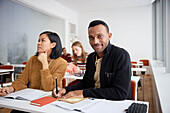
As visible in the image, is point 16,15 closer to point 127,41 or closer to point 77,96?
point 77,96

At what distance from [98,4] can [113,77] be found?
7.78 m

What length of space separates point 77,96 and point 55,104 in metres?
0.20

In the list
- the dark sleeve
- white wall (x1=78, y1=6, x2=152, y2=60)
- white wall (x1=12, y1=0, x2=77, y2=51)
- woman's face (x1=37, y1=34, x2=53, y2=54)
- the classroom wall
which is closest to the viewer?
the dark sleeve

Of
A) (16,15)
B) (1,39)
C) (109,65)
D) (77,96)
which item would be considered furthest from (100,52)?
(16,15)

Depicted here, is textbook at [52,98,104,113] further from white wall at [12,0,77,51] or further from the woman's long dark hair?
white wall at [12,0,77,51]

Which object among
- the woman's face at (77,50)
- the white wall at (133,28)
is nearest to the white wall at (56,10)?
the white wall at (133,28)

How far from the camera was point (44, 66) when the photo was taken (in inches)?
63.7

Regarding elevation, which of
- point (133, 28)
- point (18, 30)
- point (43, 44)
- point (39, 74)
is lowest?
point (39, 74)

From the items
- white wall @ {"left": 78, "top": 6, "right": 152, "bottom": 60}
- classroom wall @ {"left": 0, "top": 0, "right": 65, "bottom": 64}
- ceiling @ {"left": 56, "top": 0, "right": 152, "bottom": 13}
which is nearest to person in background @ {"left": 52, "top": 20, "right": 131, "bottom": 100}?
classroom wall @ {"left": 0, "top": 0, "right": 65, "bottom": 64}

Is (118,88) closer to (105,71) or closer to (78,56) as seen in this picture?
(105,71)

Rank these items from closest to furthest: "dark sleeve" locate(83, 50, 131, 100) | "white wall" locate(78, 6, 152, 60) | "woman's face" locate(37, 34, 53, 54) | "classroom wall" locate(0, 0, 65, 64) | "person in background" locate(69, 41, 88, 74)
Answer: "dark sleeve" locate(83, 50, 131, 100)
"woman's face" locate(37, 34, 53, 54)
"person in background" locate(69, 41, 88, 74)
"classroom wall" locate(0, 0, 65, 64)
"white wall" locate(78, 6, 152, 60)

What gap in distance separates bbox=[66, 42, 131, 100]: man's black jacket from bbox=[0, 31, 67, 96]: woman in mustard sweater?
0.98 feet

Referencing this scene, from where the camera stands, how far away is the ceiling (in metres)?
8.03

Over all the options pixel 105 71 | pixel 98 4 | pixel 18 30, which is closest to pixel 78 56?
pixel 105 71
